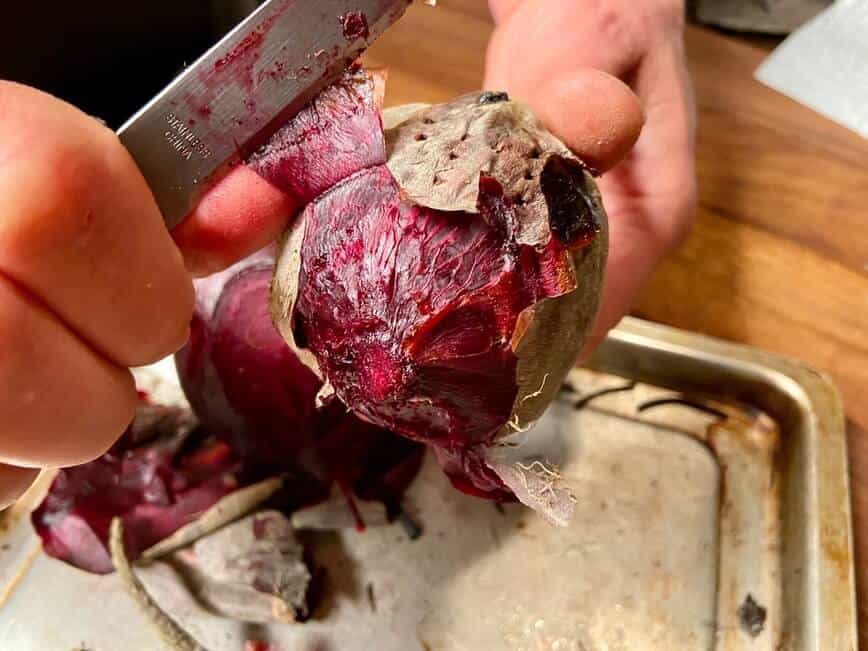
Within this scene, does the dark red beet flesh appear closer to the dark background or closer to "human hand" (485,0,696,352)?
"human hand" (485,0,696,352)

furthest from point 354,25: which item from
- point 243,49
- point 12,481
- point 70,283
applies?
point 12,481

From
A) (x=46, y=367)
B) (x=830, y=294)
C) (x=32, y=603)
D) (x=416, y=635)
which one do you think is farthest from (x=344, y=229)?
(x=830, y=294)

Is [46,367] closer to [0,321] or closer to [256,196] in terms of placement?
[0,321]

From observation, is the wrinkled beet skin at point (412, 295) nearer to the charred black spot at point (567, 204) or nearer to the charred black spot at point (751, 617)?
the charred black spot at point (567, 204)

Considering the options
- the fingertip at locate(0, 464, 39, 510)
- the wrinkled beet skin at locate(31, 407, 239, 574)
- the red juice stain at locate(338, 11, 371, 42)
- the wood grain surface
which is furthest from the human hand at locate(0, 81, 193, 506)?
the wood grain surface

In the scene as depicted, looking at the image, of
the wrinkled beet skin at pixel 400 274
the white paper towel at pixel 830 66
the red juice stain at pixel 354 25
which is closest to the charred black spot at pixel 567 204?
the wrinkled beet skin at pixel 400 274

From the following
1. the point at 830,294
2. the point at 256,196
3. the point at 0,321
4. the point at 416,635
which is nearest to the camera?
the point at 0,321
